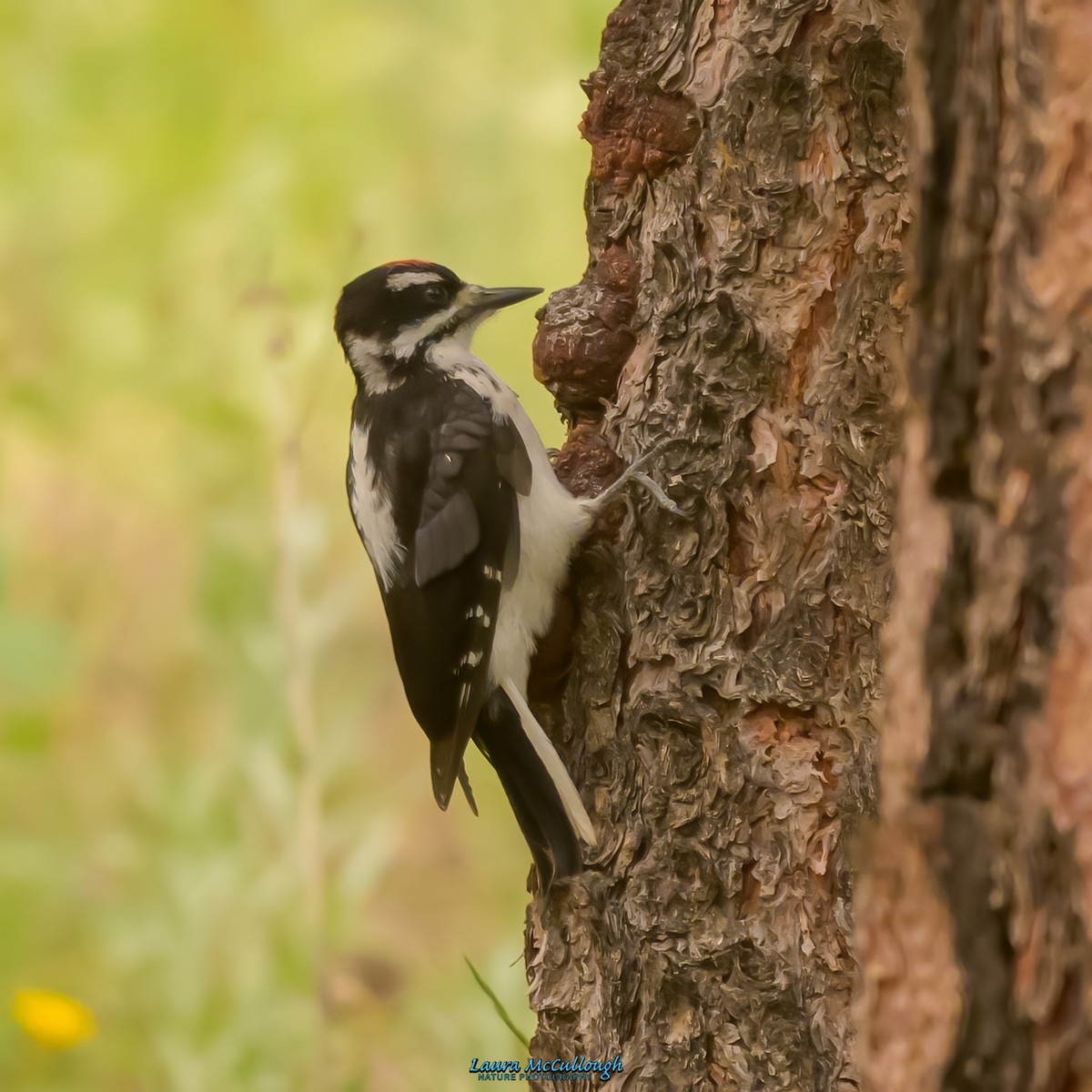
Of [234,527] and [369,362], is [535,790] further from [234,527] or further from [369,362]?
[234,527]

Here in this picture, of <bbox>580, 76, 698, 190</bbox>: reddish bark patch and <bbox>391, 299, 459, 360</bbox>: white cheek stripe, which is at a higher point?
<bbox>391, 299, 459, 360</bbox>: white cheek stripe

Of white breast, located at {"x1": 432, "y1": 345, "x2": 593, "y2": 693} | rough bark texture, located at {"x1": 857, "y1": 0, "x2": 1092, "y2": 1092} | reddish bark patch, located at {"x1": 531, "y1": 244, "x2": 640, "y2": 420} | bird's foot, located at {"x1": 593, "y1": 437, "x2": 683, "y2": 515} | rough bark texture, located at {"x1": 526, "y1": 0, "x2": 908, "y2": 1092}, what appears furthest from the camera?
white breast, located at {"x1": 432, "y1": 345, "x2": 593, "y2": 693}

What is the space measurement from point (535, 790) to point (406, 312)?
1190 mm

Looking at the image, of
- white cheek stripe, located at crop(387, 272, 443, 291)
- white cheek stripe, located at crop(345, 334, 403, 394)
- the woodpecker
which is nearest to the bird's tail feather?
the woodpecker

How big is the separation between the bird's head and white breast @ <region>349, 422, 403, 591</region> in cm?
17

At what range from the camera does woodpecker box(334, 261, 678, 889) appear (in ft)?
7.70

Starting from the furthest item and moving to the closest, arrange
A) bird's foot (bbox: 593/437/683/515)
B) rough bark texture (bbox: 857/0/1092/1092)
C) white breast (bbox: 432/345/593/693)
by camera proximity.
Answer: white breast (bbox: 432/345/593/693) < bird's foot (bbox: 593/437/683/515) < rough bark texture (bbox: 857/0/1092/1092)

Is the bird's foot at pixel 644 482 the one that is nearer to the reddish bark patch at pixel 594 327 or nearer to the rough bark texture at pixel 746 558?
the rough bark texture at pixel 746 558

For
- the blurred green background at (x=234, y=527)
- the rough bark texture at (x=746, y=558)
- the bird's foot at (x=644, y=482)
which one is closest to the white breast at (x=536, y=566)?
the bird's foot at (x=644, y=482)

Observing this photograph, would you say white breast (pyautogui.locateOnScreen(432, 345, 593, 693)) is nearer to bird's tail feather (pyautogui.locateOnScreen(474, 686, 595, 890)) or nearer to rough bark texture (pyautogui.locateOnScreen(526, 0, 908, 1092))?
bird's tail feather (pyautogui.locateOnScreen(474, 686, 595, 890))

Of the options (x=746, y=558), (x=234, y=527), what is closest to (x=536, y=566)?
(x=746, y=558)

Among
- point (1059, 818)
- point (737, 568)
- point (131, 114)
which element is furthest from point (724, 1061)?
point (131, 114)

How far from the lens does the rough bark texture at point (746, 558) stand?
1.96 m

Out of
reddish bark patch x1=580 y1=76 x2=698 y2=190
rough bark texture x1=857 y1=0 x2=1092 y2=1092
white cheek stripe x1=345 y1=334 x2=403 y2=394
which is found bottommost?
rough bark texture x1=857 y1=0 x2=1092 y2=1092
